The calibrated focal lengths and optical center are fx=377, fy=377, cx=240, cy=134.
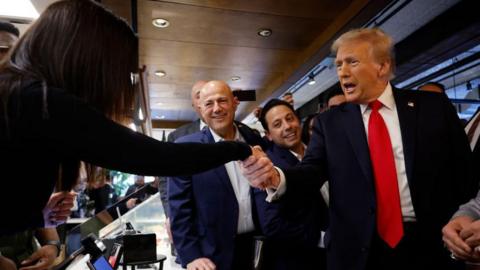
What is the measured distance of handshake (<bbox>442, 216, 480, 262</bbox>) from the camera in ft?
3.54

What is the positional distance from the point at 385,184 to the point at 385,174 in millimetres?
40

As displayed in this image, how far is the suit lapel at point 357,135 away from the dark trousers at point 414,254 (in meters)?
0.26

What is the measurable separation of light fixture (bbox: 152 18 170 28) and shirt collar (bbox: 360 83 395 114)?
116 inches

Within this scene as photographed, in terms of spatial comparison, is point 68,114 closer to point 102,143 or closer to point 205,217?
point 102,143

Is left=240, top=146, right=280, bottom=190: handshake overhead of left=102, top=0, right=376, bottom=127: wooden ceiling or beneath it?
beneath

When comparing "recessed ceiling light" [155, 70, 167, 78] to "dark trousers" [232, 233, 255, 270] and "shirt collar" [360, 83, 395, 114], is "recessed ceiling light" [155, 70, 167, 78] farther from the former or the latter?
"shirt collar" [360, 83, 395, 114]

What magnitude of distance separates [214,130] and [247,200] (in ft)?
1.49

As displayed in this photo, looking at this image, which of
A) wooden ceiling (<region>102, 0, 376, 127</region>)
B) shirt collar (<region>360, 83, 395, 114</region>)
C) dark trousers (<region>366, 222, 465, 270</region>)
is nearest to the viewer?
dark trousers (<region>366, 222, 465, 270</region>)

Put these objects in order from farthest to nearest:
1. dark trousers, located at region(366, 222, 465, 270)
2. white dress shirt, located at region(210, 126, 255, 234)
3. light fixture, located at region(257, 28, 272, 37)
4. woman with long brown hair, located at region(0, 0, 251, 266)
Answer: light fixture, located at region(257, 28, 272, 37) < white dress shirt, located at region(210, 126, 255, 234) < dark trousers, located at region(366, 222, 465, 270) < woman with long brown hair, located at region(0, 0, 251, 266)

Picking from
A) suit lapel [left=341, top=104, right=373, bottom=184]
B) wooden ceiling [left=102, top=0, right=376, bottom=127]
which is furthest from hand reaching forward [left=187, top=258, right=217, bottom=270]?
wooden ceiling [left=102, top=0, right=376, bottom=127]

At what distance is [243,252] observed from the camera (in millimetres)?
1958

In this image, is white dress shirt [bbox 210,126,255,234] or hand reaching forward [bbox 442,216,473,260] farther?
white dress shirt [bbox 210,126,255,234]

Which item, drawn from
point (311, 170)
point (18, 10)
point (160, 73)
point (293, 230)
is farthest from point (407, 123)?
point (160, 73)

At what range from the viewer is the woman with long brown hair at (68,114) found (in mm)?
830
